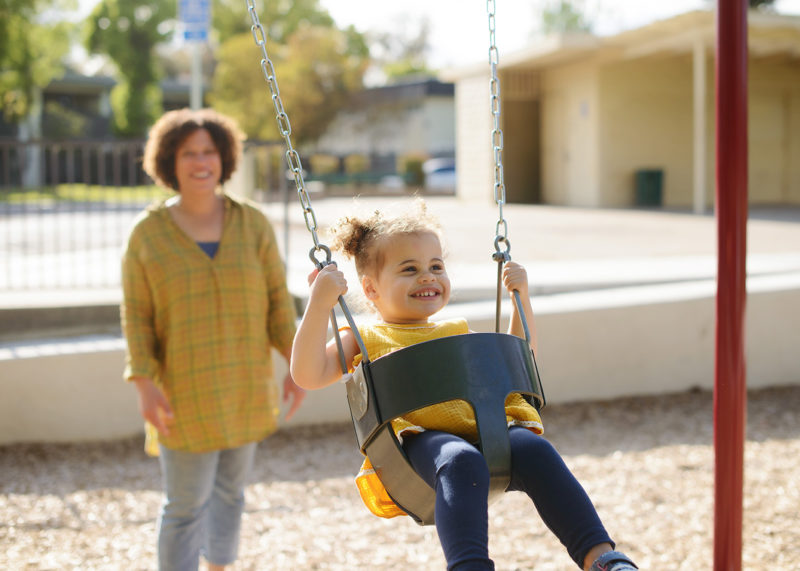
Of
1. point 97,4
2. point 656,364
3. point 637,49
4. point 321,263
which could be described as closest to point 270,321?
point 321,263

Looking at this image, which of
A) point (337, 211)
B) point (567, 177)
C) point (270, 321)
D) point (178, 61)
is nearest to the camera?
point (270, 321)

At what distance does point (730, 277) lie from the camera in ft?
9.58

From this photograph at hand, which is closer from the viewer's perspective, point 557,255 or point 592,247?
point 557,255

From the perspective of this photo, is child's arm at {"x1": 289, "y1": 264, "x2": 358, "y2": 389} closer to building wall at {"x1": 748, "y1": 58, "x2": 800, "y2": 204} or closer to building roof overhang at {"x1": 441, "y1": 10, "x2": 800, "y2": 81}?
building roof overhang at {"x1": 441, "y1": 10, "x2": 800, "y2": 81}

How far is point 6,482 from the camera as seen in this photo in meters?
4.62

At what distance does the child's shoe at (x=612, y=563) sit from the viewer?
1907 millimetres

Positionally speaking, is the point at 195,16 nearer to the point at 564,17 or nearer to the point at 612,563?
the point at 612,563

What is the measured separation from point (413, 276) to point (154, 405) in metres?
1.15

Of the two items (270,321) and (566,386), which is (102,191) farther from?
(270,321)

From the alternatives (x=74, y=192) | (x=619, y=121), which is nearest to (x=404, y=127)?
(x=619, y=121)

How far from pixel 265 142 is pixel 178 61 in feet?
Answer: 206

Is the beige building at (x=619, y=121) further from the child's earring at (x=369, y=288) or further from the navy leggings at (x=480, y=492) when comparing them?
the navy leggings at (x=480, y=492)

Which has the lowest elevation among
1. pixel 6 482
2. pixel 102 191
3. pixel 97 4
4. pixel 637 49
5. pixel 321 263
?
pixel 6 482

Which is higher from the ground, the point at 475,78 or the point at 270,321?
the point at 475,78
